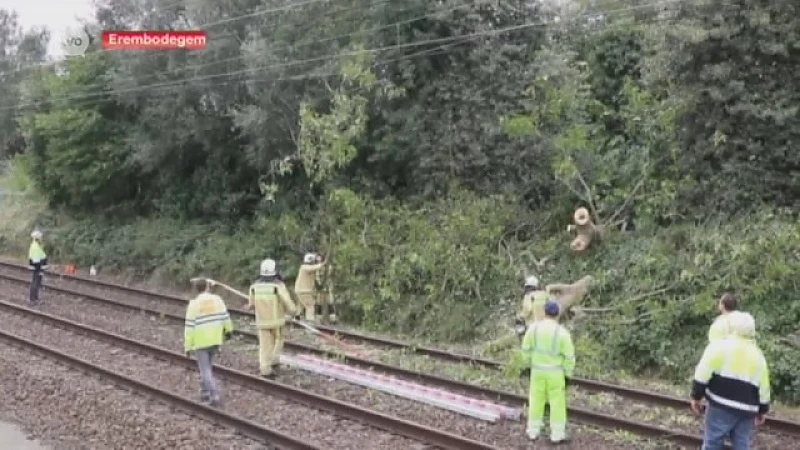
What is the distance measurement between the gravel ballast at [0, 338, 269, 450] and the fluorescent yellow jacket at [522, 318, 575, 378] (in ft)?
11.3

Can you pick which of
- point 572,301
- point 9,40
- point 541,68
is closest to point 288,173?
point 541,68

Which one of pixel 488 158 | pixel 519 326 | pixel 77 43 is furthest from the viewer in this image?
pixel 77 43

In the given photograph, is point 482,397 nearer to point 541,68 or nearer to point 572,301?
point 572,301

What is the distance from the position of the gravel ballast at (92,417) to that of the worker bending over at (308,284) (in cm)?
555

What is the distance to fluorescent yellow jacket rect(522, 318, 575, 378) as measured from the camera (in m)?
9.72

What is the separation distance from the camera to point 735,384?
7.75 meters

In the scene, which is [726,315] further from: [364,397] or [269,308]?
[269,308]

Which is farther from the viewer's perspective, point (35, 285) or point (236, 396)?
point (35, 285)

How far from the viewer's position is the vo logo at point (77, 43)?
32438 mm

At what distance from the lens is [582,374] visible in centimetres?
1354

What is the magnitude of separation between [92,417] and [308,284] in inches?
304

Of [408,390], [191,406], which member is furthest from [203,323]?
[408,390]

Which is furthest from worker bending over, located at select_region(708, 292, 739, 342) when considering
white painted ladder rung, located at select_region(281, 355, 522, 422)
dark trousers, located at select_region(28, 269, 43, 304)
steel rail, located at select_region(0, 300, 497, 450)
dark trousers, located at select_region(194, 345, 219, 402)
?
dark trousers, located at select_region(28, 269, 43, 304)

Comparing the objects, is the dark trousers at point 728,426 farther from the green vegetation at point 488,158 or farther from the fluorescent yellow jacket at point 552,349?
the green vegetation at point 488,158
